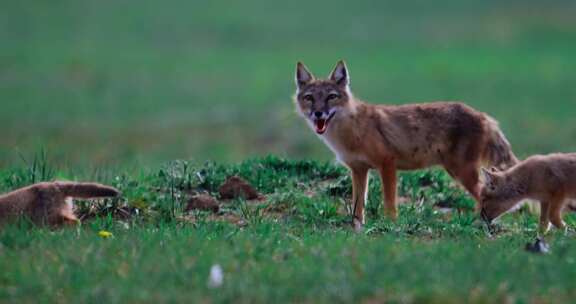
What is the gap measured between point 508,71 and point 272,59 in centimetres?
965

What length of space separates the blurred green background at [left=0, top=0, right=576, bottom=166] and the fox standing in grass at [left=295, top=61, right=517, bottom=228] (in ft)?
18.2

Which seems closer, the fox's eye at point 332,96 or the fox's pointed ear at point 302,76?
the fox's eye at point 332,96

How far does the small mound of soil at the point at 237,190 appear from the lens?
1164 cm

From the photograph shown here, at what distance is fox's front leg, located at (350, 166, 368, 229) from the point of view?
11.1 m

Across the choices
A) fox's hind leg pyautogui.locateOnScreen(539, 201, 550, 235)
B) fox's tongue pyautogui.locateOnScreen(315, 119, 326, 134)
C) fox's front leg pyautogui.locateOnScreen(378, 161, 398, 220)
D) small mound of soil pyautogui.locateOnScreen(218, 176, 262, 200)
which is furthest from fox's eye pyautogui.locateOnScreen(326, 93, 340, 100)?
fox's hind leg pyautogui.locateOnScreen(539, 201, 550, 235)

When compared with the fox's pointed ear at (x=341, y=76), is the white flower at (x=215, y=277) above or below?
below

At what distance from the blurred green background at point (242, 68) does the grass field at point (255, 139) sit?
0.14 m

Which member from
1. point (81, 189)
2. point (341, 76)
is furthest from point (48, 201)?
point (341, 76)

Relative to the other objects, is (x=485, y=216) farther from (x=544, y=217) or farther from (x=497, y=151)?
(x=497, y=151)

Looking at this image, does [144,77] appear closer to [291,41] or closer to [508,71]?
[291,41]

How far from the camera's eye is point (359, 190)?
38.8ft

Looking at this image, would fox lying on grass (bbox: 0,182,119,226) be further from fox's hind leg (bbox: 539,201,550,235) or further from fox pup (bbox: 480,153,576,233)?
fox's hind leg (bbox: 539,201,550,235)

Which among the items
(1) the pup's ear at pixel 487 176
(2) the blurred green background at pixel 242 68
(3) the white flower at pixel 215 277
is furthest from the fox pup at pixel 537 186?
(2) the blurred green background at pixel 242 68

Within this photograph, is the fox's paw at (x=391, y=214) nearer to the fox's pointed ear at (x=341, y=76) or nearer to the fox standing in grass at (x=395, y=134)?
the fox standing in grass at (x=395, y=134)
